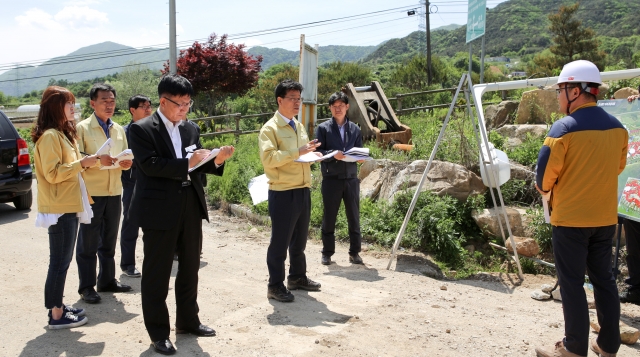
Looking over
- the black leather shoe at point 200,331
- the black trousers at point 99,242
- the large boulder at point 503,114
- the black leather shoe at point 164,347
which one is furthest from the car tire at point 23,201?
the large boulder at point 503,114

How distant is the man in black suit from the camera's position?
372cm

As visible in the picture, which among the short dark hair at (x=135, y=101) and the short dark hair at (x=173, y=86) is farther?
the short dark hair at (x=135, y=101)

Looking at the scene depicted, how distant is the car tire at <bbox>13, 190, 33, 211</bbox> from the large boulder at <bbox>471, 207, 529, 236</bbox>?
24.0 feet

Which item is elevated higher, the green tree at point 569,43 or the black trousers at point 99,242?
the green tree at point 569,43

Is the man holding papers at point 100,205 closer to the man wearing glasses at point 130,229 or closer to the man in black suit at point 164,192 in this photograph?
→ the man wearing glasses at point 130,229

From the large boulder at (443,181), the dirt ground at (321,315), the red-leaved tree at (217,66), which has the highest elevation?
the red-leaved tree at (217,66)

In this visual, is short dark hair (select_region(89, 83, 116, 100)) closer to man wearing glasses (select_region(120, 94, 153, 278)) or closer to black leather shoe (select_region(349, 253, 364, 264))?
man wearing glasses (select_region(120, 94, 153, 278))

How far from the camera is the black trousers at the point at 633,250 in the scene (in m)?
5.19

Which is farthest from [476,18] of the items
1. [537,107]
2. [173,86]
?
[173,86]

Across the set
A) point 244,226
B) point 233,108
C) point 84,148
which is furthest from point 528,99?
point 233,108

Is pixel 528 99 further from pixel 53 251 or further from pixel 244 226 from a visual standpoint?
pixel 53 251

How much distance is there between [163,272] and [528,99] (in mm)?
9300

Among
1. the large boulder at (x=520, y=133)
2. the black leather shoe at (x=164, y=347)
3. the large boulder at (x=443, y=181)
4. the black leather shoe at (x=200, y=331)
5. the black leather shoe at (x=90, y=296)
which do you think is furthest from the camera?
the large boulder at (x=520, y=133)

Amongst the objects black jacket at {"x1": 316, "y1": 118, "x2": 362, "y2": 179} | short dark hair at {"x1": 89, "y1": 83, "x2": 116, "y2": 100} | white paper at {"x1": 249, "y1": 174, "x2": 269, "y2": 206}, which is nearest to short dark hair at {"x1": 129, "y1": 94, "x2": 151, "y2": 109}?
short dark hair at {"x1": 89, "y1": 83, "x2": 116, "y2": 100}
